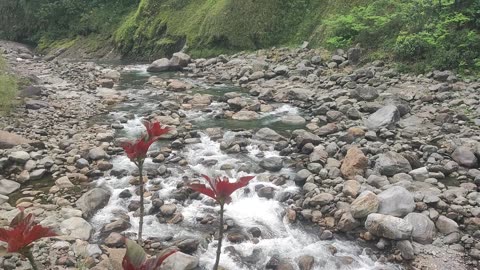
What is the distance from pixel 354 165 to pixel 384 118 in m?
2.64

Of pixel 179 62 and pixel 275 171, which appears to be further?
pixel 179 62

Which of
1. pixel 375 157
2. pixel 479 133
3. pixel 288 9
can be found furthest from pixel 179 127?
pixel 288 9

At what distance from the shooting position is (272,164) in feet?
25.8

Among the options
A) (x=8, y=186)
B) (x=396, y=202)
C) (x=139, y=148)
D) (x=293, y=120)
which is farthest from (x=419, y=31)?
(x=139, y=148)

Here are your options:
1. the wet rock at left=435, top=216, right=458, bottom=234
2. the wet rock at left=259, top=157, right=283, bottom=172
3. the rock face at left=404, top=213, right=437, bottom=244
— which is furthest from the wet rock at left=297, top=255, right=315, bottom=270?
the wet rock at left=259, top=157, right=283, bottom=172

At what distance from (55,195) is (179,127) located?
4.10 meters

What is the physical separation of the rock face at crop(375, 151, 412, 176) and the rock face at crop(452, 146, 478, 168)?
957 mm

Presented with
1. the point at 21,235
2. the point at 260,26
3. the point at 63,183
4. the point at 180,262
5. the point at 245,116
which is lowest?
the point at 245,116

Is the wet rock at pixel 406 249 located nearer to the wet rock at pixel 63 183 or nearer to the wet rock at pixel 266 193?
the wet rock at pixel 266 193

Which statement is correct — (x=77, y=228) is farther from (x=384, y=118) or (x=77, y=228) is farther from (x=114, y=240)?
(x=384, y=118)

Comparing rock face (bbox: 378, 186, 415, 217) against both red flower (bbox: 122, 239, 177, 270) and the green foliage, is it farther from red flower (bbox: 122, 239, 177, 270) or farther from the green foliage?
the green foliage

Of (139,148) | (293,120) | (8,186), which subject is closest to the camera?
(139,148)

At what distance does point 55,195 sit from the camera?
6.77m

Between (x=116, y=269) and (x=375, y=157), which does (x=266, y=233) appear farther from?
(x=375, y=157)
